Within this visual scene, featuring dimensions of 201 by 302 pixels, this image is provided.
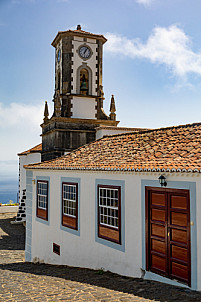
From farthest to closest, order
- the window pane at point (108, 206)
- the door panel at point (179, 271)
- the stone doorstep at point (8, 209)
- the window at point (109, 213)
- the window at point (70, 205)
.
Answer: the stone doorstep at point (8, 209), the window at point (70, 205), the window pane at point (108, 206), the window at point (109, 213), the door panel at point (179, 271)

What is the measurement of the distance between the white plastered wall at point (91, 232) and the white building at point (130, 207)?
22 mm

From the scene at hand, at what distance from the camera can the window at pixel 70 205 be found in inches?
460

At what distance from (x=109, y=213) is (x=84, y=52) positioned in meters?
11.9

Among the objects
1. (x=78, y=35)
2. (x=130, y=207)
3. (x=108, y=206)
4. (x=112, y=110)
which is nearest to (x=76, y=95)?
(x=112, y=110)

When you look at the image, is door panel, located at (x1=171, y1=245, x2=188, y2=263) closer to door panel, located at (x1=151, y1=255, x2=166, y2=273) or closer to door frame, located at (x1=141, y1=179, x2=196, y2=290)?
door frame, located at (x1=141, y1=179, x2=196, y2=290)

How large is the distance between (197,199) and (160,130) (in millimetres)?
5387

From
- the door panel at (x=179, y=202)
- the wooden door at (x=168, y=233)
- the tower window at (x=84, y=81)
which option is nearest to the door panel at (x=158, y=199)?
the wooden door at (x=168, y=233)

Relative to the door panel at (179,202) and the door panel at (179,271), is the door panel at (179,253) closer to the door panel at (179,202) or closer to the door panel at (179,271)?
the door panel at (179,271)

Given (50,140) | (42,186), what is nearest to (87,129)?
(50,140)

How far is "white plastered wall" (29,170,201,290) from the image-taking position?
28.8 ft

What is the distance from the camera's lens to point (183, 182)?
297 inches

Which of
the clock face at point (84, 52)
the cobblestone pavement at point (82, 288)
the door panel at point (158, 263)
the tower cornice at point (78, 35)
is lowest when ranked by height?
the cobblestone pavement at point (82, 288)

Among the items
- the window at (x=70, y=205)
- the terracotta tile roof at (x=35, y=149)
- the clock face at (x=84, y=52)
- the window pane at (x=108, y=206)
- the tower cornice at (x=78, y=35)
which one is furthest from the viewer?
the terracotta tile roof at (x=35, y=149)

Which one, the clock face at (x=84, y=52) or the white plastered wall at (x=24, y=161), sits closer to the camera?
the clock face at (x=84, y=52)
